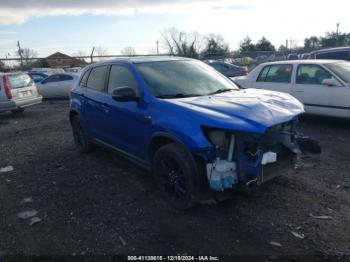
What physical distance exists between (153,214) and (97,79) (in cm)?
289

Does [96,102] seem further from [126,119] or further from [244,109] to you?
[244,109]

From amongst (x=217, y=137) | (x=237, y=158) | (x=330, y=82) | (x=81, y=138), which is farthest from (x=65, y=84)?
(x=237, y=158)

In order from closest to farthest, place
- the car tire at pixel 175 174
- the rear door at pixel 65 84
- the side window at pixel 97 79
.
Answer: the car tire at pixel 175 174, the side window at pixel 97 79, the rear door at pixel 65 84

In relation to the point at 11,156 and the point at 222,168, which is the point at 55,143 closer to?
the point at 11,156

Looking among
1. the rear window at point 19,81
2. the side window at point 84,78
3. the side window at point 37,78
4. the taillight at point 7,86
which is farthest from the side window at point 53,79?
the side window at point 84,78

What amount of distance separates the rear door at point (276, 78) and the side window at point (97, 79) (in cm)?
489

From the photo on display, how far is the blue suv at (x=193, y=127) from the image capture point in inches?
149

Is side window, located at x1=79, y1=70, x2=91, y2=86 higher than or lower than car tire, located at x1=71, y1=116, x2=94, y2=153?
higher

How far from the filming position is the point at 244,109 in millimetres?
3900

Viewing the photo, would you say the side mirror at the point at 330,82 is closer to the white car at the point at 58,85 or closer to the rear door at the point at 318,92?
the rear door at the point at 318,92

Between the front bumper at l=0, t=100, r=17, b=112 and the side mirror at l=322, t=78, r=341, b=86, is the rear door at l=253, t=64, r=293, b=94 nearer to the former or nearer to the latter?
the side mirror at l=322, t=78, r=341, b=86

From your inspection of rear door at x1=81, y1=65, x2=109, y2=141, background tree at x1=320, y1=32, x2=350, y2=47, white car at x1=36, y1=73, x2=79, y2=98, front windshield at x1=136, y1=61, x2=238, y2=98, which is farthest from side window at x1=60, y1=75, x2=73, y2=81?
background tree at x1=320, y1=32, x2=350, y2=47

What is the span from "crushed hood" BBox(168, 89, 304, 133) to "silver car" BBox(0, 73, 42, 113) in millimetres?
9807

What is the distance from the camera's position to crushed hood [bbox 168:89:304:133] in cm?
364
